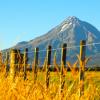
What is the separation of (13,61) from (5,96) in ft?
16.5

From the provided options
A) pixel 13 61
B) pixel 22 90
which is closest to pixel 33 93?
pixel 22 90

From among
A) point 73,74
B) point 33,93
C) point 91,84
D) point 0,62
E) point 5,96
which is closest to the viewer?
point 73,74

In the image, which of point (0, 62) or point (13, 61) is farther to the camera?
point (13, 61)

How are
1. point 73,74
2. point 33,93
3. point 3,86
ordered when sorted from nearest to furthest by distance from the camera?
point 73,74 → point 33,93 → point 3,86

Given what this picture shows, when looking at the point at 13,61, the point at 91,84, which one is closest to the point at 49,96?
the point at 91,84

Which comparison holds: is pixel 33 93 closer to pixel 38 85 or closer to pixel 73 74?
pixel 38 85

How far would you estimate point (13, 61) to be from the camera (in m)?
10.5

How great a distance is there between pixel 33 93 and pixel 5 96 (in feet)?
2.02

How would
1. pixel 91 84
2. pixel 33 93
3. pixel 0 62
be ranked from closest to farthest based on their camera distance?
pixel 91 84
pixel 33 93
pixel 0 62

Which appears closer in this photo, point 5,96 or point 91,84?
point 91,84

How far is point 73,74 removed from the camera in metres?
4.32

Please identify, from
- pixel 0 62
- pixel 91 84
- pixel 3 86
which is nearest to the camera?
pixel 91 84

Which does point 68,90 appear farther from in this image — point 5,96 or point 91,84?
point 5,96

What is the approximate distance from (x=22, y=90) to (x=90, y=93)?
3.24 ft
